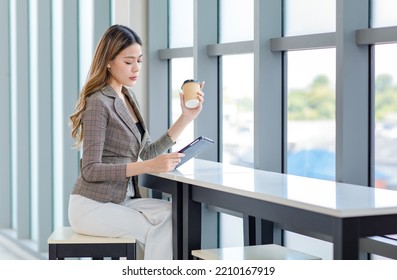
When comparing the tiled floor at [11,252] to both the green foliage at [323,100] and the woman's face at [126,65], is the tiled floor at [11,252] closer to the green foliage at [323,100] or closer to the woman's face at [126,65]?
the woman's face at [126,65]

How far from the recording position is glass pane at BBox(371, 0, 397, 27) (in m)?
3.09

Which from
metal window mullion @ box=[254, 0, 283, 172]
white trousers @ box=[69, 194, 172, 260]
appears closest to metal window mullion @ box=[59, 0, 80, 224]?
white trousers @ box=[69, 194, 172, 260]

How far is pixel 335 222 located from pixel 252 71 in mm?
1653

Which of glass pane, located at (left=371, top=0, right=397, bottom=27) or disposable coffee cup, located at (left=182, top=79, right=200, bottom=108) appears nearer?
glass pane, located at (left=371, top=0, right=397, bottom=27)

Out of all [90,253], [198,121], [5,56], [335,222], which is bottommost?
[90,253]

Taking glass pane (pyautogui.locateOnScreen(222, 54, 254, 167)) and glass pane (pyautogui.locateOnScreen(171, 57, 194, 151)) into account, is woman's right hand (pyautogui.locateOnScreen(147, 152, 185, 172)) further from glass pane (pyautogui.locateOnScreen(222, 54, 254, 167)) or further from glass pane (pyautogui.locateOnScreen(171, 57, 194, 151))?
glass pane (pyautogui.locateOnScreen(171, 57, 194, 151))

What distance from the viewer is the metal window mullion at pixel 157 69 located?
465 cm

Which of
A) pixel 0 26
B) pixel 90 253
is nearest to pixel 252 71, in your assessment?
pixel 90 253

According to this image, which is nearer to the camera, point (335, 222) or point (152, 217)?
point (335, 222)

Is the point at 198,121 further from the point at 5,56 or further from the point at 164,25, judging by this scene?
the point at 5,56

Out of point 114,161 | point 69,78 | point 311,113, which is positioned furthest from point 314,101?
point 69,78

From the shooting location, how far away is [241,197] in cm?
296

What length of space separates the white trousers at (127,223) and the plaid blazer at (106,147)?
2.0 inches

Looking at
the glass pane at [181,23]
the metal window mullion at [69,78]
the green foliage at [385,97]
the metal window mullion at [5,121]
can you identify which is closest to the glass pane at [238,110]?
the glass pane at [181,23]
